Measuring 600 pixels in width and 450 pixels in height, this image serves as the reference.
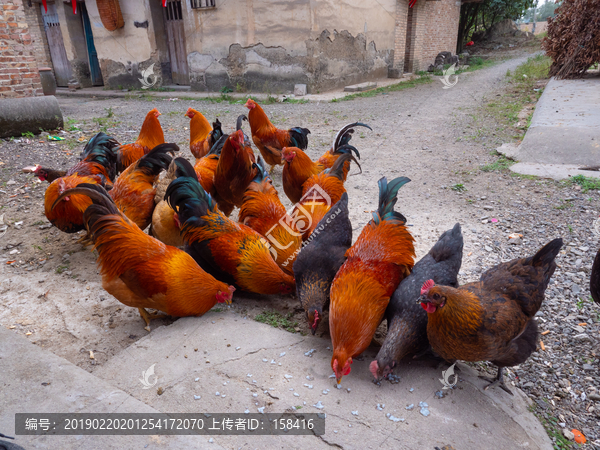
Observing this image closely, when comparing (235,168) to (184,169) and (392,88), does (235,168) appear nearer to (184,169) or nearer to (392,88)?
(184,169)

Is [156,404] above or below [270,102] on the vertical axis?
below

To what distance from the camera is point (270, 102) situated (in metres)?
11.2

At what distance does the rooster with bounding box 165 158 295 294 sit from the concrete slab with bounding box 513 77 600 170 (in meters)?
5.15

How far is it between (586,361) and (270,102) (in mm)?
10247

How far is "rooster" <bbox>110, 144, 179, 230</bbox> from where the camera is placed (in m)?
3.69

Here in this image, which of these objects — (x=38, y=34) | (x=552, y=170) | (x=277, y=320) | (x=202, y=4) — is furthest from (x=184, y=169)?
(x=38, y=34)

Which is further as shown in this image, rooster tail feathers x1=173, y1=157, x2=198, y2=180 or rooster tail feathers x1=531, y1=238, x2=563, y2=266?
rooster tail feathers x1=173, y1=157, x2=198, y2=180

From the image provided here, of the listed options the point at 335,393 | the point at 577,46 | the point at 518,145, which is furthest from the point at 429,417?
the point at 577,46

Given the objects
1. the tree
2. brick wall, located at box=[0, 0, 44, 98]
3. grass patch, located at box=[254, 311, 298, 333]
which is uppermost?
the tree

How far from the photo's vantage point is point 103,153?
4473 millimetres

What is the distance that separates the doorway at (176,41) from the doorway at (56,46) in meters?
4.80

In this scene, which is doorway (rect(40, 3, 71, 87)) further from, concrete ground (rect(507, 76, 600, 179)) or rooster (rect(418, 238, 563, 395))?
rooster (rect(418, 238, 563, 395))

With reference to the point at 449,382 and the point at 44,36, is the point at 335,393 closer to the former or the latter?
the point at 449,382

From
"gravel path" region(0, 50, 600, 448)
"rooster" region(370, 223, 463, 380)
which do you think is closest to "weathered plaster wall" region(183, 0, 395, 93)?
"gravel path" region(0, 50, 600, 448)
